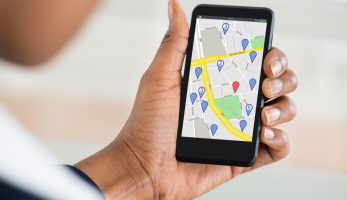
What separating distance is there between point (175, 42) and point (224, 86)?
6cm

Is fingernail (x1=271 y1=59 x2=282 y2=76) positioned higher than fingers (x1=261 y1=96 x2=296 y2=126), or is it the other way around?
fingernail (x1=271 y1=59 x2=282 y2=76)

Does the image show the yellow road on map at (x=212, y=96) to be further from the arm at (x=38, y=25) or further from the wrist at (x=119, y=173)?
the arm at (x=38, y=25)

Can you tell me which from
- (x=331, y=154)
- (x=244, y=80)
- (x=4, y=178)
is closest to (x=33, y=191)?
(x=4, y=178)

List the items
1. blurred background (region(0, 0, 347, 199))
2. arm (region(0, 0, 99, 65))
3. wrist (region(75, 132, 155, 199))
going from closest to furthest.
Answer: arm (region(0, 0, 99, 65)), wrist (region(75, 132, 155, 199)), blurred background (region(0, 0, 347, 199))

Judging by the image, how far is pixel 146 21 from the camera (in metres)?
1.53

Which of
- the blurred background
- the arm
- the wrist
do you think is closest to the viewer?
the arm

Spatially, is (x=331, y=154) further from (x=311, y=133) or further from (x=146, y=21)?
(x=146, y=21)

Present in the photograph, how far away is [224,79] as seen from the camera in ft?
1.89

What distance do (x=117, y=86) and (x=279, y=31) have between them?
1.35ft

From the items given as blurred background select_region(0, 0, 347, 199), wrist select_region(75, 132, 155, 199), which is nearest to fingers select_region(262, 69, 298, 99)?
wrist select_region(75, 132, 155, 199)

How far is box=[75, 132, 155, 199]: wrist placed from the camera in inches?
21.5

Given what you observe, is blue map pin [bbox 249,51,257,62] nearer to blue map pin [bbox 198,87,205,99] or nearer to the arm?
blue map pin [bbox 198,87,205,99]

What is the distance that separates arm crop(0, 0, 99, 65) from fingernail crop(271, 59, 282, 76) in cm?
44

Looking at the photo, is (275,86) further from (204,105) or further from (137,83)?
(137,83)
